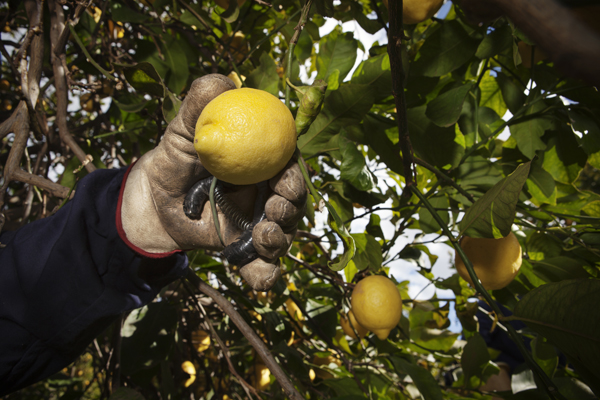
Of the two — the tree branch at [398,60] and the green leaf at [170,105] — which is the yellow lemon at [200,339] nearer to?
the green leaf at [170,105]

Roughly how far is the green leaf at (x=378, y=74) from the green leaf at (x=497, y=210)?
30 centimetres

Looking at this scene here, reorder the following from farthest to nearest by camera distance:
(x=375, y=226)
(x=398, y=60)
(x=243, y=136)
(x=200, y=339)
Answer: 1. (x=200, y=339)
2. (x=375, y=226)
3. (x=398, y=60)
4. (x=243, y=136)

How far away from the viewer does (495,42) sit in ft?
2.30

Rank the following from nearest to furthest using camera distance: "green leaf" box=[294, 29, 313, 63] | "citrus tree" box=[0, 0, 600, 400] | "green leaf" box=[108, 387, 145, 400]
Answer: "citrus tree" box=[0, 0, 600, 400] → "green leaf" box=[108, 387, 145, 400] → "green leaf" box=[294, 29, 313, 63]

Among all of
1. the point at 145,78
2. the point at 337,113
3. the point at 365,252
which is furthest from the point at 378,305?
the point at 145,78

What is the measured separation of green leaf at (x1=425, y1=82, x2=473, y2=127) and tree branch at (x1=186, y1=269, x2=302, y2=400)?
59 cm

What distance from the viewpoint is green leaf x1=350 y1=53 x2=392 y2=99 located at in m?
0.70

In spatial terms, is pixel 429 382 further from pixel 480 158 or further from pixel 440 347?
pixel 480 158

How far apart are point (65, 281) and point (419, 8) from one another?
81 cm

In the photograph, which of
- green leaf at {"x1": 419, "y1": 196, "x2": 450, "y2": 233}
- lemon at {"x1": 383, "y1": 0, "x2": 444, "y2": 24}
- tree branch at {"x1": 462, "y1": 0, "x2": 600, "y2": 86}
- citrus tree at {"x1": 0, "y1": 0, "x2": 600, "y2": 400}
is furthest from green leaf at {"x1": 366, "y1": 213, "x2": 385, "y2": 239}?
tree branch at {"x1": 462, "y1": 0, "x2": 600, "y2": 86}

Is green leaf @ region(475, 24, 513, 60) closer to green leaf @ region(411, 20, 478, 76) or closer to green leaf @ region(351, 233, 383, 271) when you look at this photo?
green leaf @ region(411, 20, 478, 76)

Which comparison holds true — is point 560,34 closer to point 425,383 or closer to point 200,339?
point 425,383

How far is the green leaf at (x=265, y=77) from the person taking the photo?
73cm

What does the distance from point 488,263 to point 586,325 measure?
26cm
